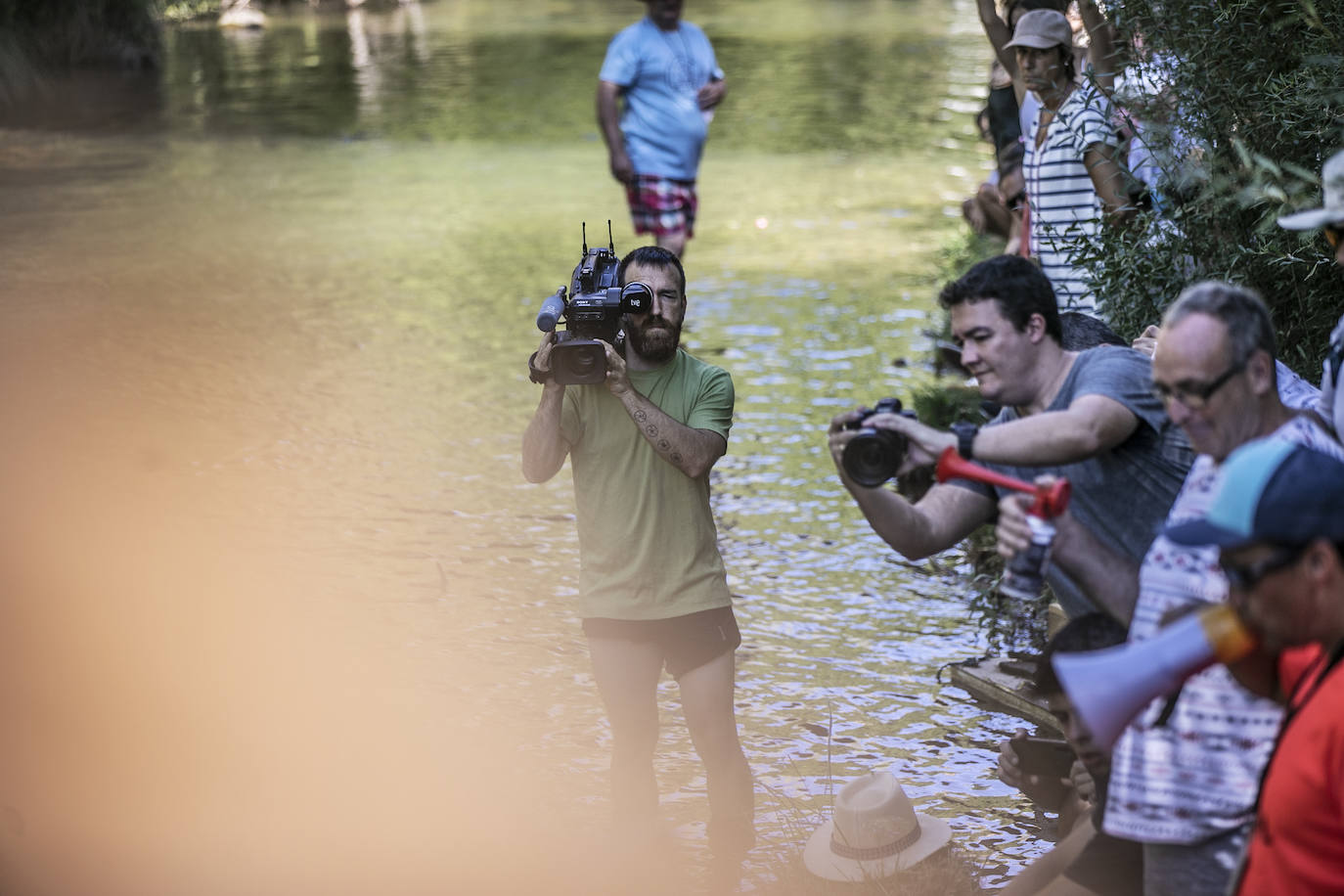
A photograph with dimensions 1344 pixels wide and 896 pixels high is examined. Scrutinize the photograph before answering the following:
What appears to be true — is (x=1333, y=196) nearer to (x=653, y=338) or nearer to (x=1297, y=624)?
(x=1297, y=624)

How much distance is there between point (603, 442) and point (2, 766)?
7.73ft

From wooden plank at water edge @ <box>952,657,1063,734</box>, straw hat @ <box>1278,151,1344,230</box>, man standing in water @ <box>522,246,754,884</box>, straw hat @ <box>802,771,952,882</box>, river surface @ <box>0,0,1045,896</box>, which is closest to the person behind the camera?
straw hat @ <box>1278,151,1344,230</box>

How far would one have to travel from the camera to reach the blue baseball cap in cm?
236

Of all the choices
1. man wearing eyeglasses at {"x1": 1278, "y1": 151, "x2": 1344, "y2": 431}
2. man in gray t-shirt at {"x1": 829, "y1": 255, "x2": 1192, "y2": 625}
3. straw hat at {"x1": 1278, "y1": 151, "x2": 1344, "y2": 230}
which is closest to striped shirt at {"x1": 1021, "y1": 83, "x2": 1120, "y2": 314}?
man in gray t-shirt at {"x1": 829, "y1": 255, "x2": 1192, "y2": 625}

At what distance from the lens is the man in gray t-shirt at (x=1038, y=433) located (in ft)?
11.1

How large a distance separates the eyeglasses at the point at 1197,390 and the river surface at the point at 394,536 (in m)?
1.88

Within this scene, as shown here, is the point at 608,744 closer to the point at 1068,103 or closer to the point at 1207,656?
the point at 1068,103

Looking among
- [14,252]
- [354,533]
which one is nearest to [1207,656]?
[354,533]

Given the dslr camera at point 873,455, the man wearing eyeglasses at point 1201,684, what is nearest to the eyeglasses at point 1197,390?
the man wearing eyeglasses at point 1201,684

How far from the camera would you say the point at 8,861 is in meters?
4.61

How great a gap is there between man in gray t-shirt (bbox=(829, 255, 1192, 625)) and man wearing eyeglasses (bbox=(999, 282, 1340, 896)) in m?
0.49

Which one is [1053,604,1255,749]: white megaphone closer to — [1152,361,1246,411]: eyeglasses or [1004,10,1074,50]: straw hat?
[1152,361,1246,411]: eyeglasses

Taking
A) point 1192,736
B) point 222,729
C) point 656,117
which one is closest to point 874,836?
point 1192,736

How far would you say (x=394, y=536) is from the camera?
7.09m
